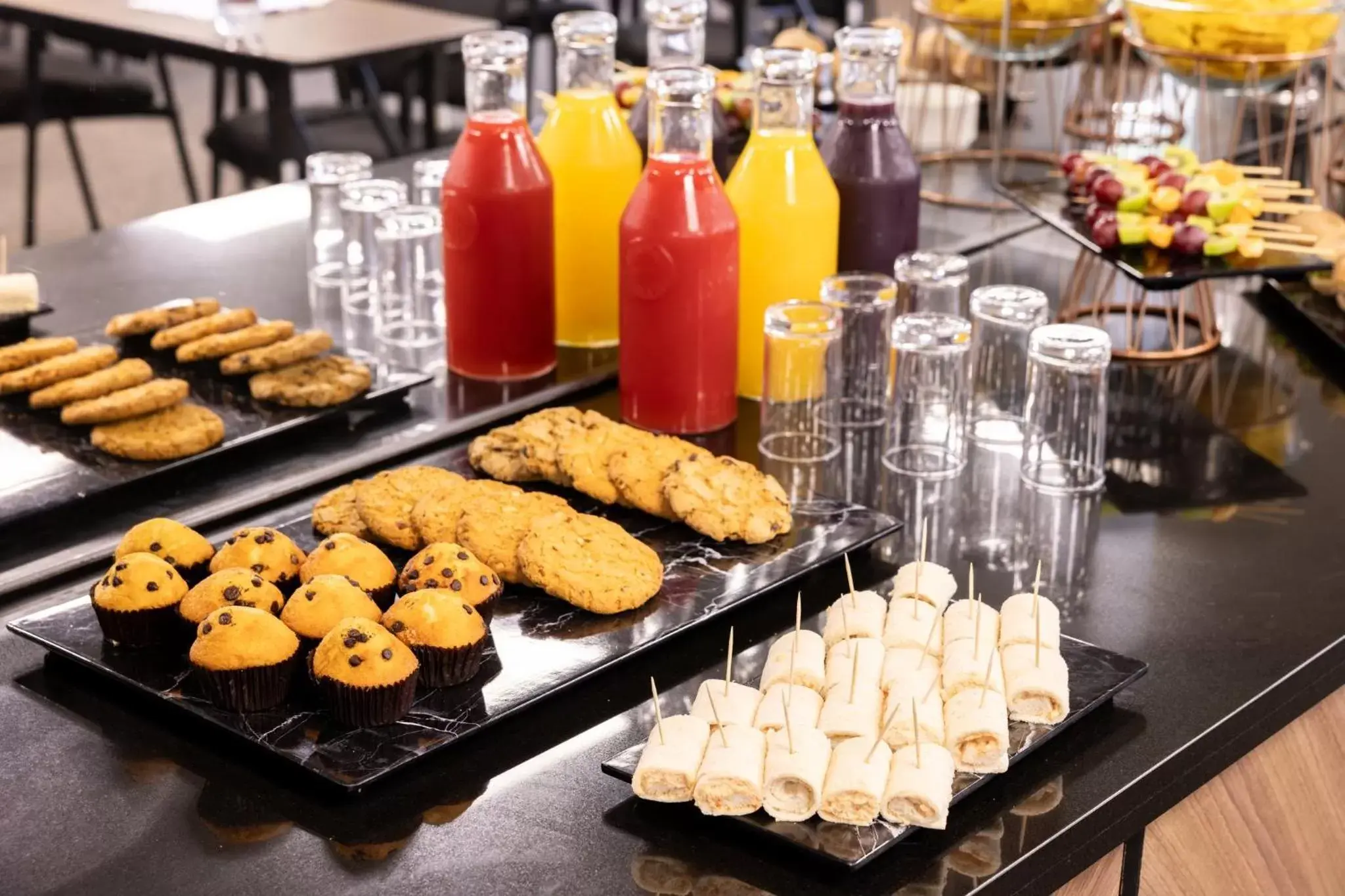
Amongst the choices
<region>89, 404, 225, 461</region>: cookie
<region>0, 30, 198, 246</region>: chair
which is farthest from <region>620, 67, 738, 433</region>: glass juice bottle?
<region>0, 30, 198, 246</region>: chair

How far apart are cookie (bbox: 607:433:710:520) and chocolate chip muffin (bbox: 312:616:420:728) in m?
0.33

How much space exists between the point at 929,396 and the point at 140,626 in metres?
0.71

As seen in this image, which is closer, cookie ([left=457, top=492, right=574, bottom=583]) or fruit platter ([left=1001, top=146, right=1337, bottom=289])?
cookie ([left=457, top=492, right=574, bottom=583])

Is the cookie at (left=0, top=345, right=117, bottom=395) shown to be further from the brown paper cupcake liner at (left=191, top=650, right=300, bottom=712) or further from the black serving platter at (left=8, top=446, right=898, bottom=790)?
the brown paper cupcake liner at (left=191, top=650, right=300, bottom=712)

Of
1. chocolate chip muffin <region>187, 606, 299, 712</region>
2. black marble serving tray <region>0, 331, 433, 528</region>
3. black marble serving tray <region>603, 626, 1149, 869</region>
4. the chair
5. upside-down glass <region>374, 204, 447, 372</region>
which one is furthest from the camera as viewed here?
the chair

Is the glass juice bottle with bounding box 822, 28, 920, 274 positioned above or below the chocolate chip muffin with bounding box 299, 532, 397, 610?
above

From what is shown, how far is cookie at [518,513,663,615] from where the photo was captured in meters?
1.14

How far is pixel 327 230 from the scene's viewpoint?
1.83 metres

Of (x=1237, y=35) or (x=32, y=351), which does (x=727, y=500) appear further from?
(x=1237, y=35)

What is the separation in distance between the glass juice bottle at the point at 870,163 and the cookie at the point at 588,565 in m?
0.56

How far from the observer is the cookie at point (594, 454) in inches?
52.0

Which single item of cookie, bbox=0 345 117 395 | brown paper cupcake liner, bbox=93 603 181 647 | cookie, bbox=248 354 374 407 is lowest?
brown paper cupcake liner, bbox=93 603 181 647

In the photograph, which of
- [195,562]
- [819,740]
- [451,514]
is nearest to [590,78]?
[451,514]

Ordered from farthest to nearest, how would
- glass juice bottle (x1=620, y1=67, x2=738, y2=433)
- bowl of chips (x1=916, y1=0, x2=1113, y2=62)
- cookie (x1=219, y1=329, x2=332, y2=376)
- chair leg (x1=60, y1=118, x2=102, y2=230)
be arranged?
chair leg (x1=60, y1=118, x2=102, y2=230) < bowl of chips (x1=916, y1=0, x2=1113, y2=62) < cookie (x1=219, y1=329, x2=332, y2=376) < glass juice bottle (x1=620, y1=67, x2=738, y2=433)
